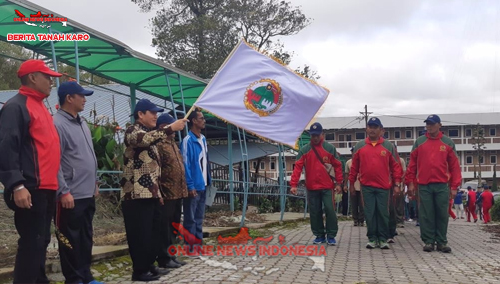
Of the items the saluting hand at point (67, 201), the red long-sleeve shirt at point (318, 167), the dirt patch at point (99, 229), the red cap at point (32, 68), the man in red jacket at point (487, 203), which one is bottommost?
the man in red jacket at point (487, 203)

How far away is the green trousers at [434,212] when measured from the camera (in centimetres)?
835

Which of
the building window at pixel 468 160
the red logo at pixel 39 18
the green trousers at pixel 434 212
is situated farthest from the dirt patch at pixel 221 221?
the building window at pixel 468 160

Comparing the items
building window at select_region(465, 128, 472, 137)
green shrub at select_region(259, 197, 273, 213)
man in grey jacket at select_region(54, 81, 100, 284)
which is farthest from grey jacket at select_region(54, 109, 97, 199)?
building window at select_region(465, 128, 472, 137)

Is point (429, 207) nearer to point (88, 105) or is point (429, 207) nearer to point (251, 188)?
point (251, 188)

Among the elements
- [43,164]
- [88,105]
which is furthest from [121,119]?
[43,164]

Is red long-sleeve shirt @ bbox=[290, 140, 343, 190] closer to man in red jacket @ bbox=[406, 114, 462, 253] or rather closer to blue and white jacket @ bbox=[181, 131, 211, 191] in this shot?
man in red jacket @ bbox=[406, 114, 462, 253]

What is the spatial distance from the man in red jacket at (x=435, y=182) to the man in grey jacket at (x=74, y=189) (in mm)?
5116

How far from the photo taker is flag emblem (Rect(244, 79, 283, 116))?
720 cm

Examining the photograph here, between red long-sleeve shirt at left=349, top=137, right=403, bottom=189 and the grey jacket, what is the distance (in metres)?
4.71

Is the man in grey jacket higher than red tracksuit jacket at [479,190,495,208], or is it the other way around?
the man in grey jacket

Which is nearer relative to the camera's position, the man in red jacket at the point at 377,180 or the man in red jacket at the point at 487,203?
the man in red jacket at the point at 377,180

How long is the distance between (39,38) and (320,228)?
16.3 ft

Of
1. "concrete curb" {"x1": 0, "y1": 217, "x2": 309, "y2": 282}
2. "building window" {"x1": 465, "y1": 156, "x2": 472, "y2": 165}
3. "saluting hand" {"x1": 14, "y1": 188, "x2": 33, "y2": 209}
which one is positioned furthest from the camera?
"building window" {"x1": 465, "y1": 156, "x2": 472, "y2": 165}

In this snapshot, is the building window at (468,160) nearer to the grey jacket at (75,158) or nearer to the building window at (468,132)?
the building window at (468,132)
